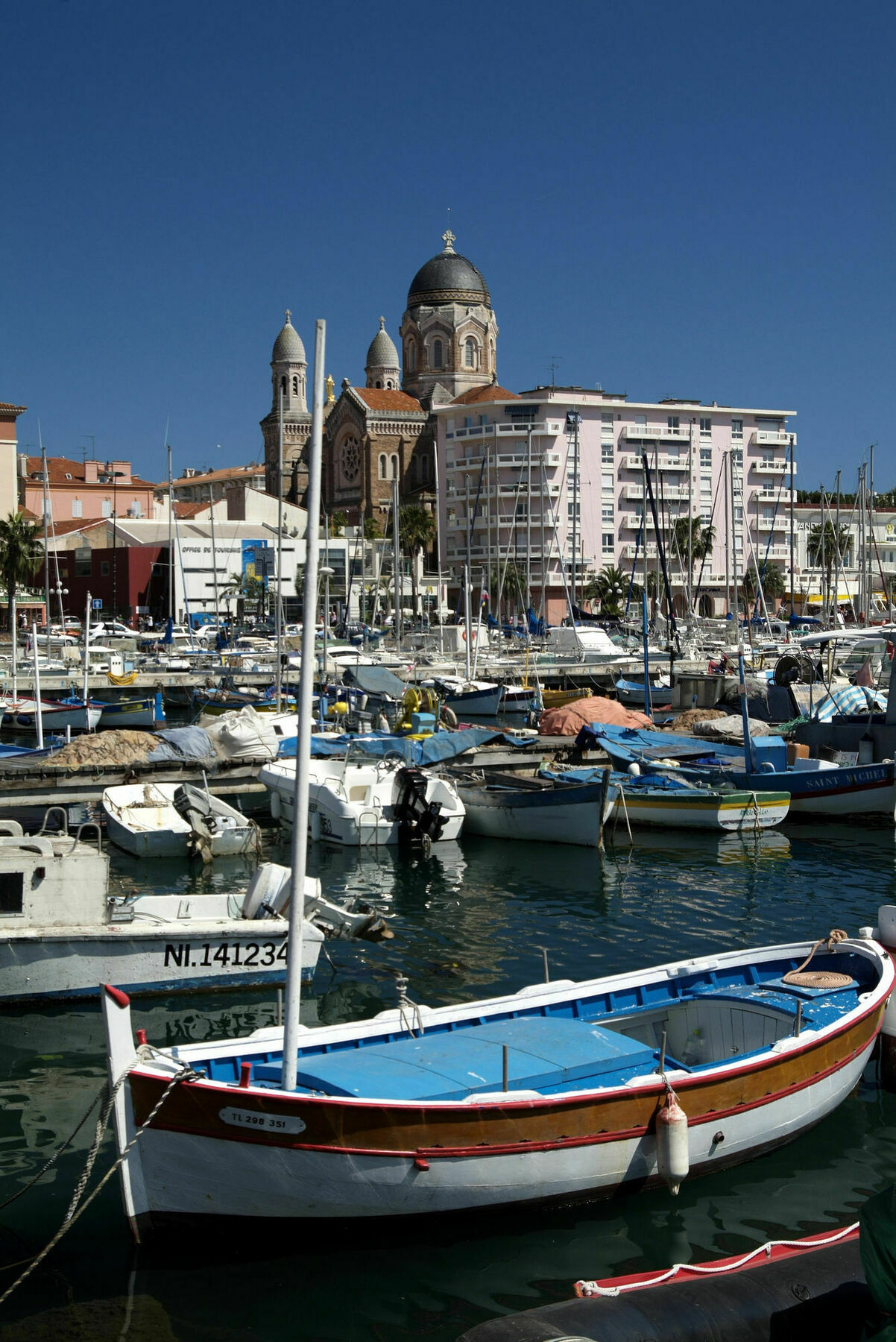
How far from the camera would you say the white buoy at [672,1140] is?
10531mm

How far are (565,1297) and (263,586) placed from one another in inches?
2902

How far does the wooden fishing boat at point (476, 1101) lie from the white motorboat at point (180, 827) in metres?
13.2

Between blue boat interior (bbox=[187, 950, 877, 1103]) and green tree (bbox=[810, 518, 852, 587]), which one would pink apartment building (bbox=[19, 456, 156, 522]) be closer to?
green tree (bbox=[810, 518, 852, 587])

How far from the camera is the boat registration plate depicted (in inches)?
373

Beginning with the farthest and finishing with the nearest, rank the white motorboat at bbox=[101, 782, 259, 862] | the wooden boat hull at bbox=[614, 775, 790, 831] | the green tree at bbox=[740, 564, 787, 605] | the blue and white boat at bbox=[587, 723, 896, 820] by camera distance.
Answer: the green tree at bbox=[740, 564, 787, 605] < the blue and white boat at bbox=[587, 723, 896, 820] < the wooden boat hull at bbox=[614, 775, 790, 831] < the white motorboat at bbox=[101, 782, 259, 862]

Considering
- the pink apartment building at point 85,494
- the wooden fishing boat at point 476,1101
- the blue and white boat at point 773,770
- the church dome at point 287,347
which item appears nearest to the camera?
the wooden fishing boat at point 476,1101

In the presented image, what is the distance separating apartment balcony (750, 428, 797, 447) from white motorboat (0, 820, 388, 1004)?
96148mm

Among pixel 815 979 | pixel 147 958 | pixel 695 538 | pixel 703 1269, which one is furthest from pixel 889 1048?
pixel 695 538

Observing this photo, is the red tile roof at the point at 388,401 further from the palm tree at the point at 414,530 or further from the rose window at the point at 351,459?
the palm tree at the point at 414,530

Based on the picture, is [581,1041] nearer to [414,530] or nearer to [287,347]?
[414,530]

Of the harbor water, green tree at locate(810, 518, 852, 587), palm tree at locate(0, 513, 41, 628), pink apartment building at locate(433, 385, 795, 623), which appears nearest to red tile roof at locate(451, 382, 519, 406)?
pink apartment building at locate(433, 385, 795, 623)

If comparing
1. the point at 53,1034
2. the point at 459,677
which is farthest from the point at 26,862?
the point at 459,677

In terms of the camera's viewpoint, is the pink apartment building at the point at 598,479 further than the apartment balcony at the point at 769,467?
No

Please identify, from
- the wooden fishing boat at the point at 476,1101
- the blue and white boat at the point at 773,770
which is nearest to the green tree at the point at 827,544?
the blue and white boat at the point at 773,770
